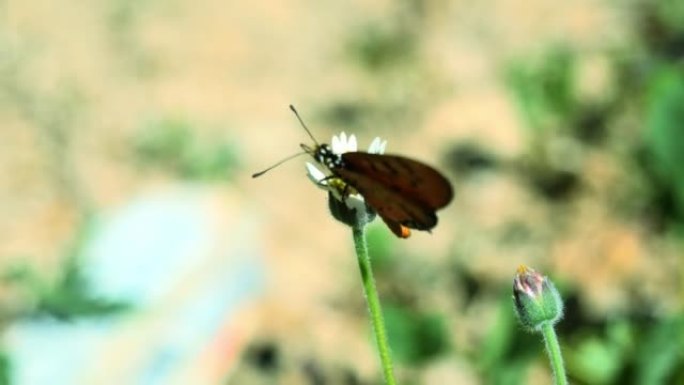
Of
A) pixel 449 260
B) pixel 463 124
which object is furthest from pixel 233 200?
pixel 463 124

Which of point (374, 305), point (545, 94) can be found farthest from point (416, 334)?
Result: point (545, 94)

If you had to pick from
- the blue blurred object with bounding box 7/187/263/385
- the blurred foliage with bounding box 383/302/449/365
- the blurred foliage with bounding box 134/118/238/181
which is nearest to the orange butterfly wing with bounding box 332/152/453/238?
the blurred foliage with bounding box 383/302/449/365

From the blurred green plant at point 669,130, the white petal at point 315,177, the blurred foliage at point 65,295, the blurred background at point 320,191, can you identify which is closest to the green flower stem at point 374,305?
the white petal at point 315,177

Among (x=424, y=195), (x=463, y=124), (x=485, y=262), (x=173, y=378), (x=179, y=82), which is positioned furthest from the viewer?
(x=179, y=82)

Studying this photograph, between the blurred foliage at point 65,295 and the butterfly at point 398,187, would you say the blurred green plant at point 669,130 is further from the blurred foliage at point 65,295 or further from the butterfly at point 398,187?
the butterfly at point 398,187

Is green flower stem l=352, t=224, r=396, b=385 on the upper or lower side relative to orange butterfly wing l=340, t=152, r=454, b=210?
lower

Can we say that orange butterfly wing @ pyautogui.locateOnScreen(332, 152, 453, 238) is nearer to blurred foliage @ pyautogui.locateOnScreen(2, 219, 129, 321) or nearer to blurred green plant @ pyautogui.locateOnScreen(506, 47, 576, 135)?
blurred foliage @ pyautogui.locateOnScreen(2, 219, 129, 321)

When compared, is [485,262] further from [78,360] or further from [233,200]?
[78,360]

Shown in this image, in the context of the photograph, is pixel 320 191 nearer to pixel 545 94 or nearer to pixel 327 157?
pixel 545 94
